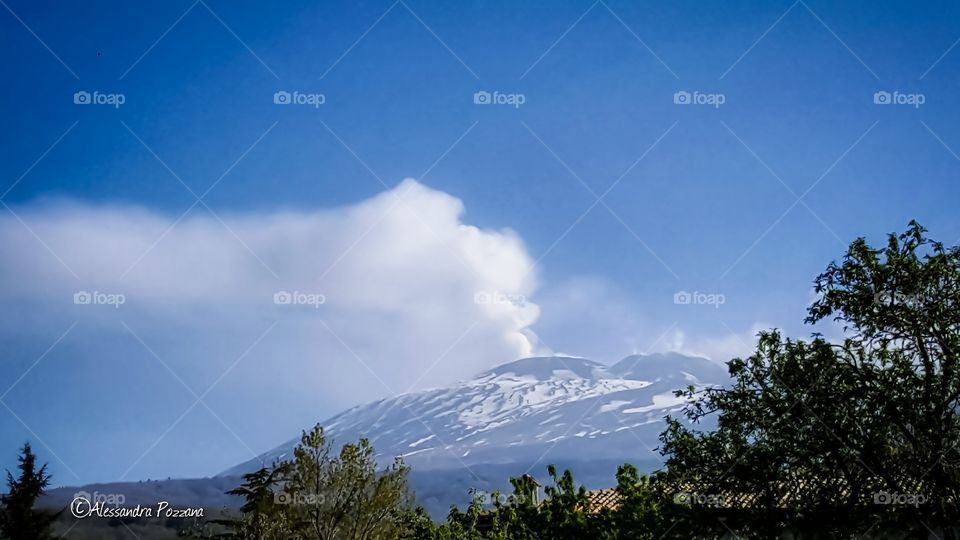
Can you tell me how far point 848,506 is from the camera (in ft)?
56.7

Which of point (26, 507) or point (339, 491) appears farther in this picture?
point (26, 507)

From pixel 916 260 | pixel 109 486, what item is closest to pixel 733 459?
pixel 916 260

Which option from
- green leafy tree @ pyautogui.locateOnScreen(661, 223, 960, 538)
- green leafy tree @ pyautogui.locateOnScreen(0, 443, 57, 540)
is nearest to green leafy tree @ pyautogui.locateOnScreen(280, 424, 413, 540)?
green leafy tree @ pyautogui.locateOnScreen(661, 223, 960, 538)

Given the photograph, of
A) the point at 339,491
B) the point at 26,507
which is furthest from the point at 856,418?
the point at 26,507

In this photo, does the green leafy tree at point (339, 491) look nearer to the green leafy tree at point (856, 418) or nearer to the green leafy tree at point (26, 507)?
the green leafy tree at point (856, 418)

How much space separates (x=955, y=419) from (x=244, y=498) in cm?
2897

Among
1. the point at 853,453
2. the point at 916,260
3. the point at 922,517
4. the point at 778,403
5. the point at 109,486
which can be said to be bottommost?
the point at 922,517

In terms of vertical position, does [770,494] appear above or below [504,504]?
below

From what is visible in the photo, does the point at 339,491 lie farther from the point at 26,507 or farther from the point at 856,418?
the point at 26,507

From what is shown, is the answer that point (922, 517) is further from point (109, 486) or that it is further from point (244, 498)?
point (109, 486)

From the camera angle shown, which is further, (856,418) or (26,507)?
(26,507)

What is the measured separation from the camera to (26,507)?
5347cm

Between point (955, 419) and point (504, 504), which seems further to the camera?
point (504, 504)

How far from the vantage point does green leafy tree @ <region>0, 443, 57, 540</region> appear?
171 feet
